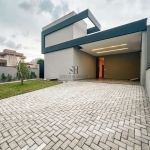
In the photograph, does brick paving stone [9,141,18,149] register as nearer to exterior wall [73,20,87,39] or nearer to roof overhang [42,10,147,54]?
roof overhang [42,10,147,54]

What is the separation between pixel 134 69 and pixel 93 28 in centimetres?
825

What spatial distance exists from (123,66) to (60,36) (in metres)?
9.50

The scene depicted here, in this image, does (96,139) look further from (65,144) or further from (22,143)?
(22,143)

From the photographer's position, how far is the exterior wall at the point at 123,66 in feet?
36.2

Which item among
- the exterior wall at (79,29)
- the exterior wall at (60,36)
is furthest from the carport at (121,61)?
the exterior wall at (60,36)

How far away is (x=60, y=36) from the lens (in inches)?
435

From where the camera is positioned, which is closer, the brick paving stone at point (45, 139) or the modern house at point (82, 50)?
the brick paving stone at point (45, 139)

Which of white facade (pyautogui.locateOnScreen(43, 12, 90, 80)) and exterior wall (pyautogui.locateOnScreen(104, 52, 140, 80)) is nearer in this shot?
white facade (pyautogui.locateOnScreen(43, 12, 90, 80))

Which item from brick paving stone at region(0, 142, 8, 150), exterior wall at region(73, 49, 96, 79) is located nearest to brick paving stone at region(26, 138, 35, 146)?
brick paving stone at region(0, 142, 8, 150)

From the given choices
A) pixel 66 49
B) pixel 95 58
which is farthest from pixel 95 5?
pixel 95 58

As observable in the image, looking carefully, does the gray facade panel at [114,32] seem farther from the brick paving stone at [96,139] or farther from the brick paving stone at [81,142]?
the brick paving stone at [81,142]

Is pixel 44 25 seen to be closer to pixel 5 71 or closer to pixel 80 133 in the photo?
pixel 5 71

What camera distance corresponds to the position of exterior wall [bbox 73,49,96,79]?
10184mm

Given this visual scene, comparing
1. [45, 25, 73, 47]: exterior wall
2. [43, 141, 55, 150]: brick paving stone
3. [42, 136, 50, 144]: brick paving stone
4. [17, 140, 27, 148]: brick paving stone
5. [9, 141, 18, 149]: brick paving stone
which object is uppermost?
[45, 25, 73, 47]: exterior wall
